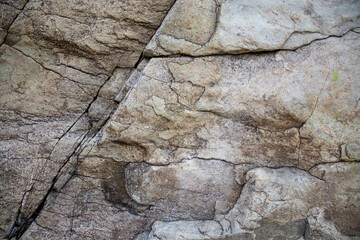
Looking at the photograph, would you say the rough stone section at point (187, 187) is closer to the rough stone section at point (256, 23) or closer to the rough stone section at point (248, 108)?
the rough stone section at point (248, 108)

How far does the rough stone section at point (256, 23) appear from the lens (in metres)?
1.52

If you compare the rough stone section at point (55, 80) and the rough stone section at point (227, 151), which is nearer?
the rough stone section at point (227, 151)

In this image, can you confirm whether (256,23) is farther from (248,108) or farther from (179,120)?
(179,120)

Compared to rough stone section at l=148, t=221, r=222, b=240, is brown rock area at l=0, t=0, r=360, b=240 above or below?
above

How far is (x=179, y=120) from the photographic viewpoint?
1.63 metres

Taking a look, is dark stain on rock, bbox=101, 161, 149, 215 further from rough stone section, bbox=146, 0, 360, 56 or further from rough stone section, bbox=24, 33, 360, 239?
rough stone section, bbox=146, 0, 360, 56

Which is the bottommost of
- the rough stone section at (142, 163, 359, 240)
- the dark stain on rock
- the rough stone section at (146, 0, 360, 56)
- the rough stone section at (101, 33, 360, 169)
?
the dark stain on rock

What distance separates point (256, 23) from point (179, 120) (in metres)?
0.65

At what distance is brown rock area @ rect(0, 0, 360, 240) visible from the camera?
1.53 meters

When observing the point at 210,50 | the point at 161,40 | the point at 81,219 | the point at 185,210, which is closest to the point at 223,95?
the point at 210,50

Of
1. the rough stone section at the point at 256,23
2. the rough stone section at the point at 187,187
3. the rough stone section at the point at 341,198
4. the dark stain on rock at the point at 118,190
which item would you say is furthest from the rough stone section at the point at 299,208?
the rough stone section at the point at 256,23

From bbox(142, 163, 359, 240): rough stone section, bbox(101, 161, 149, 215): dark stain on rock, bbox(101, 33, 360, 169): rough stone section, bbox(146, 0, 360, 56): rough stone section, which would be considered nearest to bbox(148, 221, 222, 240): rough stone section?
bbox(142, 163, 359, 240): rough stone section

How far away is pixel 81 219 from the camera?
5.59 feet

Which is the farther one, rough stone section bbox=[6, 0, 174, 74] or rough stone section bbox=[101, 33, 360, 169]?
rough stone section bbox=[6, 0, 174, 74]
